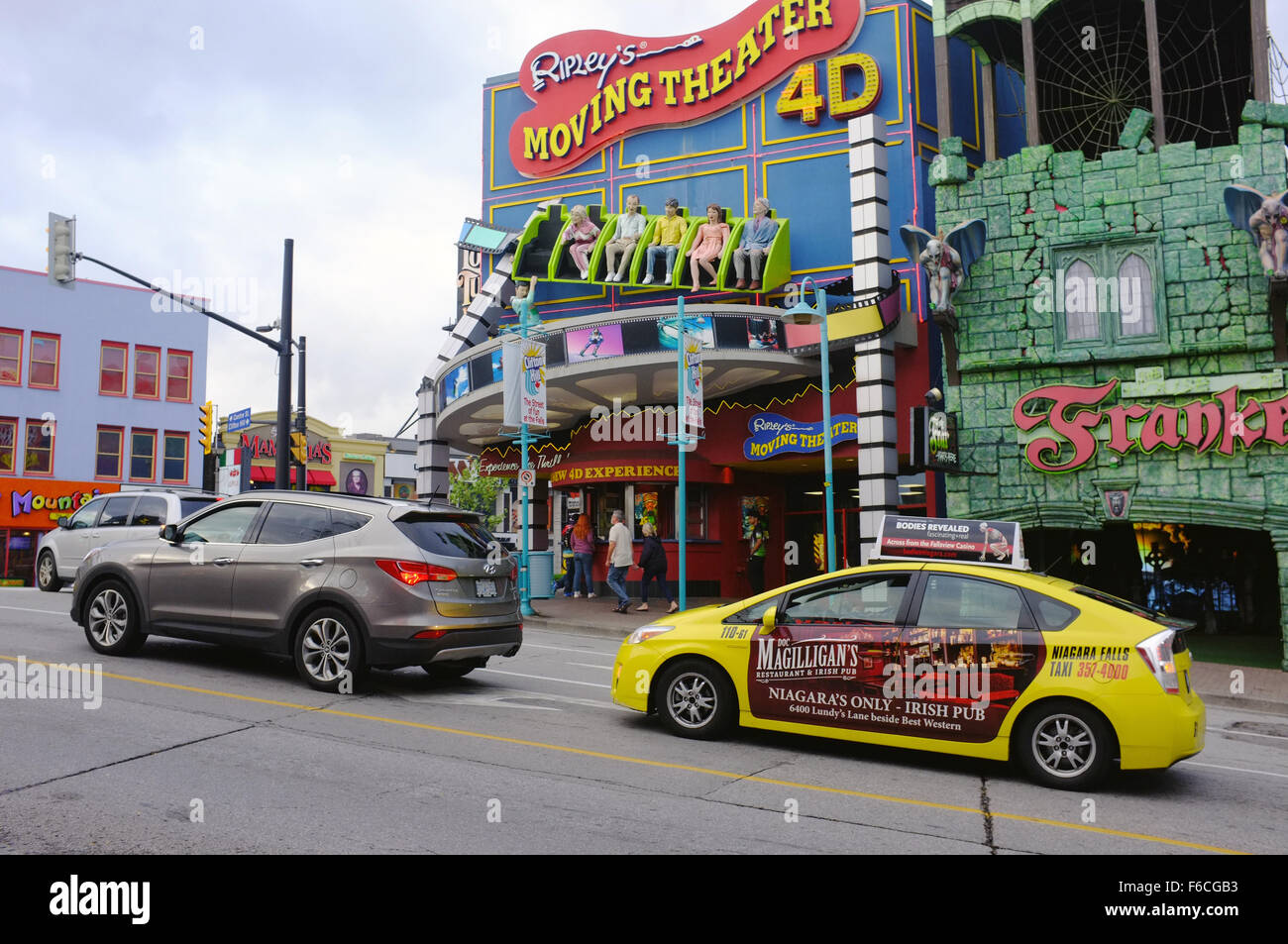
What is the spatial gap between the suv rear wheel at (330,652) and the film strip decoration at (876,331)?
12282mm

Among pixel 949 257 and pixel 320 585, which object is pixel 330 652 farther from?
pixel 949 257

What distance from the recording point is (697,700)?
7992 mm

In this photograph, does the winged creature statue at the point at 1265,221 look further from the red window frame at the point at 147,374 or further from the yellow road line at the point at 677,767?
the red window frame at the point at 147,374

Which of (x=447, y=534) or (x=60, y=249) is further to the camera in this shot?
(x=60, y=249)

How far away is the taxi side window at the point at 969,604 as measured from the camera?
7234 mm

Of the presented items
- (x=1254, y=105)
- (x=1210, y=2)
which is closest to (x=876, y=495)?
(x=1254, y=105)

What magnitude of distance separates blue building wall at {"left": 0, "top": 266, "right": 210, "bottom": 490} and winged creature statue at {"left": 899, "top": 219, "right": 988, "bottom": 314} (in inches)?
1305

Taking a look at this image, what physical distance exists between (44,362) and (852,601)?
39308 millimetres

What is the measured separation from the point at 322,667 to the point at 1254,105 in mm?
16357

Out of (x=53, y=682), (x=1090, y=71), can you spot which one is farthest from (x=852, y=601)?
(x=1090, y=71)

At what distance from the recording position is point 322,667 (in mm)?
9039

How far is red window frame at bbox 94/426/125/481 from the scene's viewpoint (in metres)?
39.1

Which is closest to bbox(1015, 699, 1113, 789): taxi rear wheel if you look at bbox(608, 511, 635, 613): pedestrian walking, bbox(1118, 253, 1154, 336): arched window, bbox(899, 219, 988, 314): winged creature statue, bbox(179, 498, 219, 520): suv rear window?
bbox(1118, 253, 1154, 336): arched window

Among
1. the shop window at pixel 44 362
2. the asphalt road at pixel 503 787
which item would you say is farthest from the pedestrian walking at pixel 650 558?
the shop window at pixel 44 362
